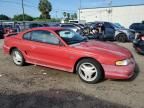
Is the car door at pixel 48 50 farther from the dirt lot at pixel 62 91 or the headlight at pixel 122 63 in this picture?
the headlight at pixel 122 63

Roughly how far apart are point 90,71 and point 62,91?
3.19 feet

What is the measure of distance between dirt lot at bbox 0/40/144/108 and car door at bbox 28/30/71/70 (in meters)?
0.39

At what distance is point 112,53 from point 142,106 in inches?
66.6

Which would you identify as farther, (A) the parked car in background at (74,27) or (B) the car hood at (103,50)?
(A) the parked car in background at (74,27)

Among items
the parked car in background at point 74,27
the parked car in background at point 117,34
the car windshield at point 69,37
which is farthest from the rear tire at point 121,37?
the car windshield at point 69,37

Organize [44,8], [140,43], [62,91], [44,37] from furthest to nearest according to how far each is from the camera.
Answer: [44,8]
[140,43]
[44,37]
[62,91]

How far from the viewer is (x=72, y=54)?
19.5 feet

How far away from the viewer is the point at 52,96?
488 cm

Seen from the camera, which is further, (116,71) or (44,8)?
(44,8)

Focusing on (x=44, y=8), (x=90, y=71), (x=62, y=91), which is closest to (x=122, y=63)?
(x=90, y=71)

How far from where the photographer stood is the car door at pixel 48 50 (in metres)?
6.13

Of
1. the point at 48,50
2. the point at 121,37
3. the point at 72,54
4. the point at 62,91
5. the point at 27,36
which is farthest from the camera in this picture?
the point at 121,37

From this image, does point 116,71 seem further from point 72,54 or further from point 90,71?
point 72,54

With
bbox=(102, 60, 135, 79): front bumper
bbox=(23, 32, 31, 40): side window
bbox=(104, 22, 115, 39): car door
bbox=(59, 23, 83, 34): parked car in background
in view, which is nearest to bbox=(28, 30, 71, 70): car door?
bbox=(23, 32, 31, 40): side window
